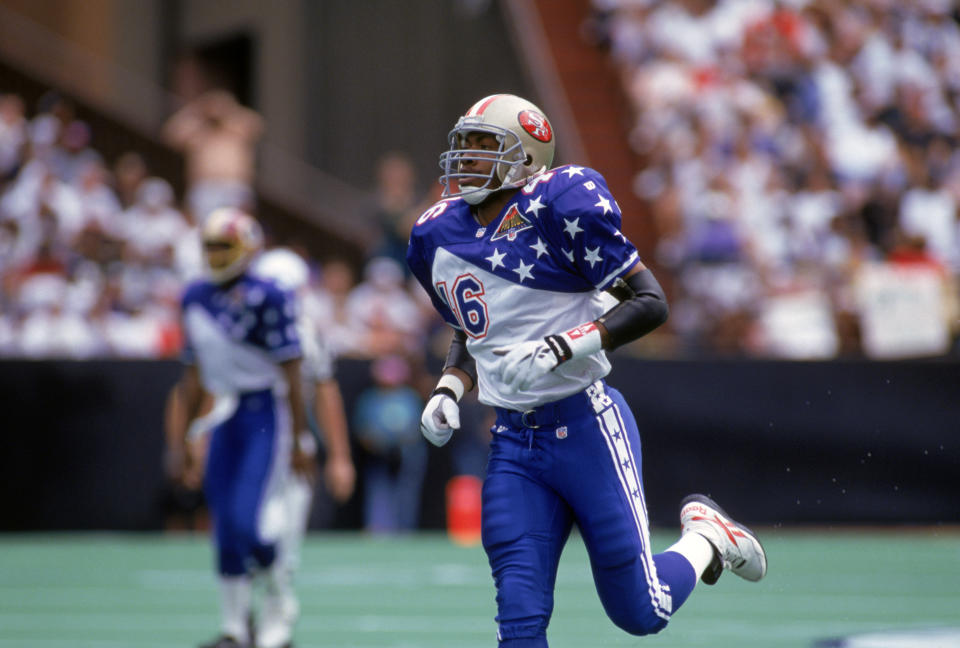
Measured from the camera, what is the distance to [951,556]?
10.2m

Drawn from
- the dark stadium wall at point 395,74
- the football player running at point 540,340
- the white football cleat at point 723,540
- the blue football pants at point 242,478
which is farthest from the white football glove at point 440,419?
the dark stadium wall at point 395,74

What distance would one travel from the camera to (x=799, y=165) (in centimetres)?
1412

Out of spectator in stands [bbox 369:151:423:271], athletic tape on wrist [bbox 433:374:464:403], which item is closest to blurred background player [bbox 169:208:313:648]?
athletic tape on wrist [bbox 433:374:464:403]

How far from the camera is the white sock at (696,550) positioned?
16.1 ft

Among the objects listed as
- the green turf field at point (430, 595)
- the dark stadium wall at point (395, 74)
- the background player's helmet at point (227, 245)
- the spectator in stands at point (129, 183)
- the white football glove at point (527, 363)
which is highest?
the dark stadium wall at point (395, 74)

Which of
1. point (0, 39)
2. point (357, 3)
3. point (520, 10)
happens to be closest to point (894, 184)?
point (520, 10)

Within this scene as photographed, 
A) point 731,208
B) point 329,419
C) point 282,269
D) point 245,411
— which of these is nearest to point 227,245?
point 282,269

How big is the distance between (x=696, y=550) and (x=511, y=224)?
1.29 meters

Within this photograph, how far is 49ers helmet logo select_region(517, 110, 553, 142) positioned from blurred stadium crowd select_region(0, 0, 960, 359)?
741 centimetres

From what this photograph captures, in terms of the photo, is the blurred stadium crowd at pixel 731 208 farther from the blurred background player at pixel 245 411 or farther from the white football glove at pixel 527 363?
the white football glove at pixel 527 363

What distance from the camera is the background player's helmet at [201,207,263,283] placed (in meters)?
6.98

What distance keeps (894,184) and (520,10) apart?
19.5ft

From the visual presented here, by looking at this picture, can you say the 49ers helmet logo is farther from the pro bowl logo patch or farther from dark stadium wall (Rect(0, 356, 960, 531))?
dark stadium wall (Rect(0, 356, 960, 531))

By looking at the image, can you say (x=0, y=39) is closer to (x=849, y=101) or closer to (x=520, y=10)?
(x=520, y=10)
